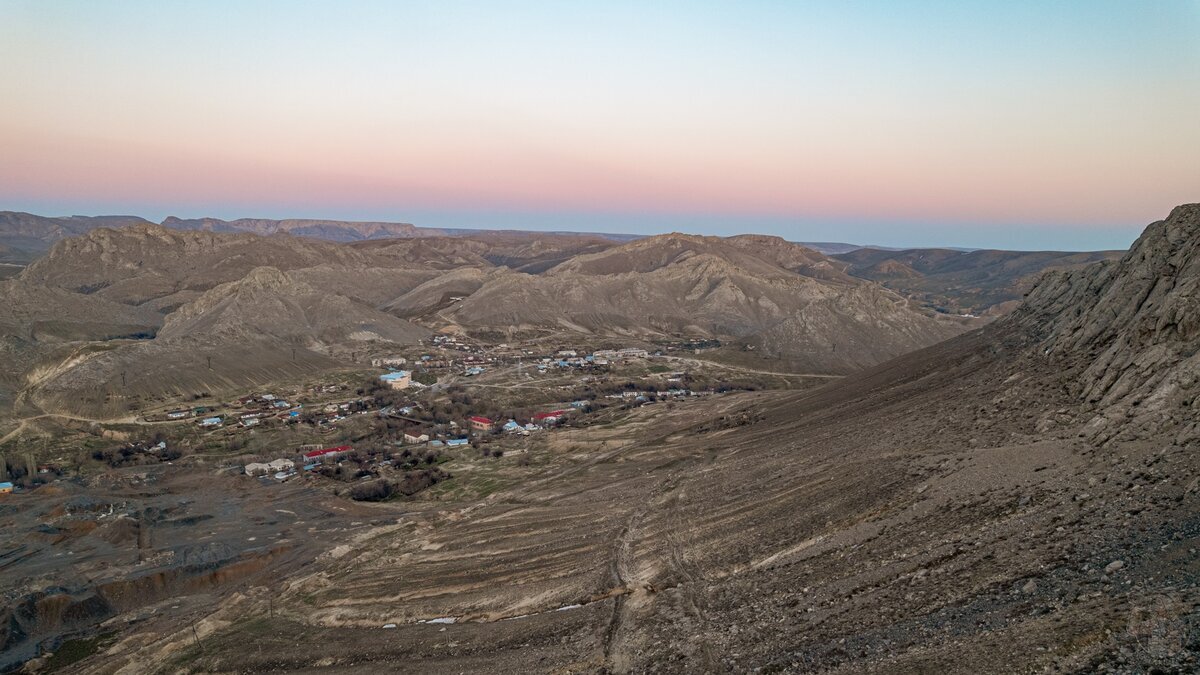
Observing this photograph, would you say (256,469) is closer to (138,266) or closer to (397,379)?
(397,379)

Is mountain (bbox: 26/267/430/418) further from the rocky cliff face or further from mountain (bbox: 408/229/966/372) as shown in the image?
the rocky cliff face

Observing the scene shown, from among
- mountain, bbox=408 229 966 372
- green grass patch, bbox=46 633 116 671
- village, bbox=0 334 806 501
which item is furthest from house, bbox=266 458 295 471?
mountain, bbox=408 229 966 372

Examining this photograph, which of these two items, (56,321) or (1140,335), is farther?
(56,321)

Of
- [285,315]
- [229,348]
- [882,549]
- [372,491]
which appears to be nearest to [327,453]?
[372,491]

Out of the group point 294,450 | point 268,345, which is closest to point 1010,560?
point 294,450

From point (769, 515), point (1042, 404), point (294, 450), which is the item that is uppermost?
point (1042, 404)

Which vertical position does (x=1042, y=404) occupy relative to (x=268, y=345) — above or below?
above

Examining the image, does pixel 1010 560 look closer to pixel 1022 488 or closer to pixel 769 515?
pixel 1022 488
